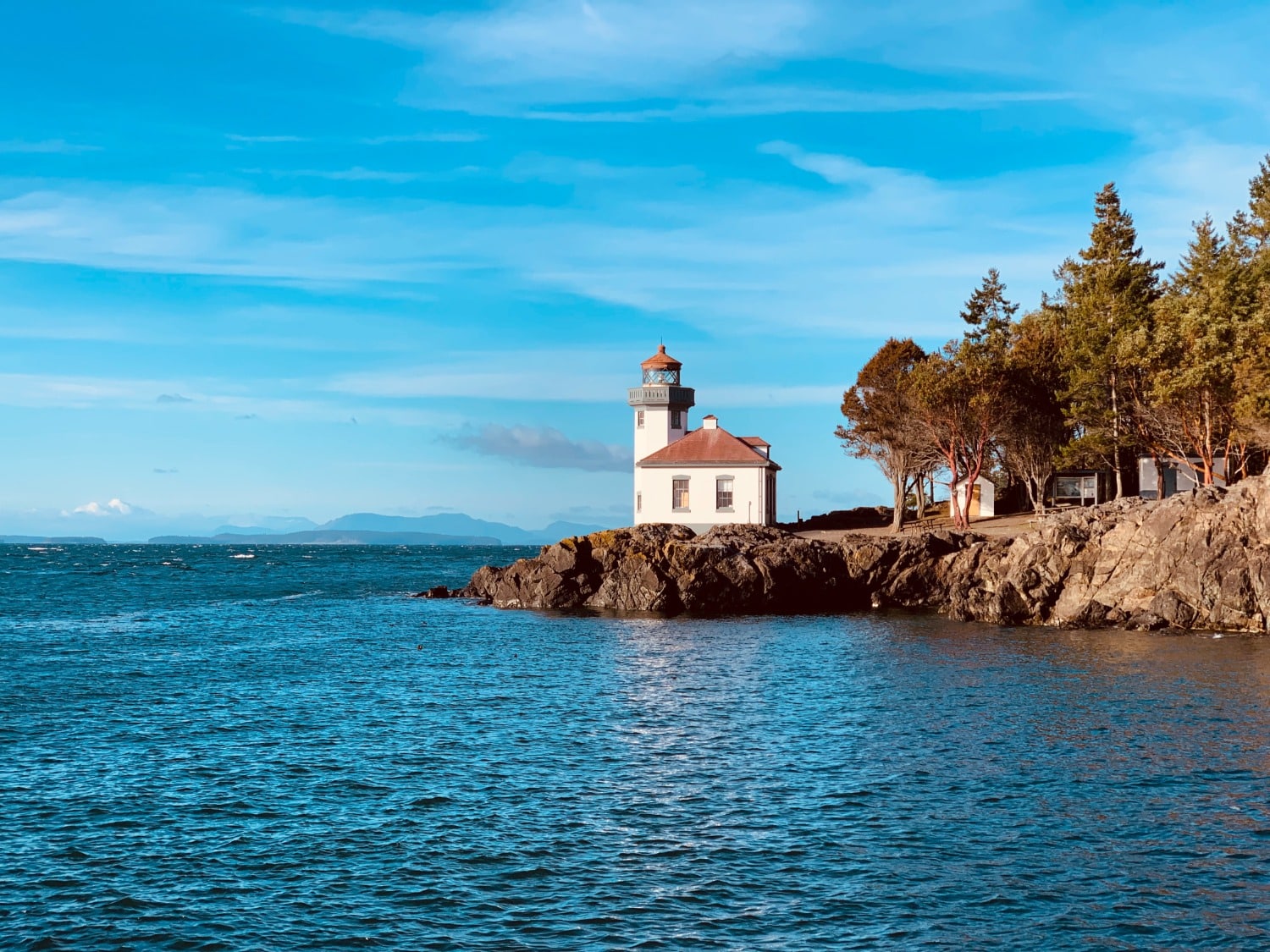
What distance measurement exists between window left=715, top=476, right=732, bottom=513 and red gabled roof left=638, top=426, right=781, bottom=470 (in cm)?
127

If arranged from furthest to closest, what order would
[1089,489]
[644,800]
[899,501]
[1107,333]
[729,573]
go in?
[1089,489] < [899,501] < [1107,333] < [729,573] < [644,800]

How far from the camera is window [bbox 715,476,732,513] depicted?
262 ft

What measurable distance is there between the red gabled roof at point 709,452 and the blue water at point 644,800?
120ft

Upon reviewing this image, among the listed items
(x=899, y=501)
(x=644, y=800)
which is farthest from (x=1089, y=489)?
(x=644, y=800)

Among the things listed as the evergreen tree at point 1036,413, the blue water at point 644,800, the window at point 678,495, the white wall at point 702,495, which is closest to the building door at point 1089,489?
the evergreen tree at point 1036,413

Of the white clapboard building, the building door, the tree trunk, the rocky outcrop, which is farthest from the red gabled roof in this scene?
the building door

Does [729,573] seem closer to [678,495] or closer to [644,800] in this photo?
[678,495]

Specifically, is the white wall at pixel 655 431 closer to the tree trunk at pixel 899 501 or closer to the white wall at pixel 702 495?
the white wall at pixel 702 495

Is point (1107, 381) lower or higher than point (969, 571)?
higher

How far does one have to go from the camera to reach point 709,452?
80.8 meters

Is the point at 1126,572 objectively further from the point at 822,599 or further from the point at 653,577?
the point at 653,577

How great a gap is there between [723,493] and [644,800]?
58382 mm

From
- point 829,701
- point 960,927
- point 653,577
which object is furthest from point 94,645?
point 960,927

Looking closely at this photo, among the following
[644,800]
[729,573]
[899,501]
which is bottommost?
[644,800]
